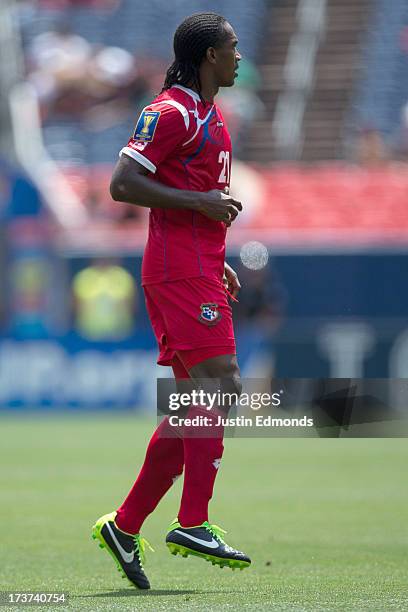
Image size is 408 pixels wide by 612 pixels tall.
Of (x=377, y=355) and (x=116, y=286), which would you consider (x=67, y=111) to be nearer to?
(x=116, y=286)

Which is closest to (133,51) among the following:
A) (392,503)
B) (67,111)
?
(67,111)

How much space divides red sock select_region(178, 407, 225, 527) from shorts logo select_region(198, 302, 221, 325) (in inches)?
13.2

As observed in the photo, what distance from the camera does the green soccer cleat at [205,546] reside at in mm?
Answer: 4977

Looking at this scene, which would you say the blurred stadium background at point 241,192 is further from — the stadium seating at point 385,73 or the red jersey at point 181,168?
the red jersey at point 181,168

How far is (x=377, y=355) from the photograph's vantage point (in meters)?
18.0

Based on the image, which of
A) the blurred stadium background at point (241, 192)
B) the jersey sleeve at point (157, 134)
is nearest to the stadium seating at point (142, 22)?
the blurred stadium background at point (241, 192)

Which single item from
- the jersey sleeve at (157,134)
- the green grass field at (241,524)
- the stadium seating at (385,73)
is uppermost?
the stadium seating at (385,73)

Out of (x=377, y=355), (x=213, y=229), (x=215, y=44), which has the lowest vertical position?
(x=377, y=355)

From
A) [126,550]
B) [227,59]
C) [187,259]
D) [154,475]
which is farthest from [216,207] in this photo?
[126,550]

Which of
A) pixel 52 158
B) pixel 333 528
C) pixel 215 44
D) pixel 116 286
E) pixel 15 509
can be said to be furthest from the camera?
pixel 52 158

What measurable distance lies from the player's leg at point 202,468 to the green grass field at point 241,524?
191mm

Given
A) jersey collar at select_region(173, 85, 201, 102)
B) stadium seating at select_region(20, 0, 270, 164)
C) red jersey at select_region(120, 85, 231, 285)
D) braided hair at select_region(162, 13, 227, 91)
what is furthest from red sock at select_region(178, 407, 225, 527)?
stadium seating at select_region(20, 0, 270, 164)

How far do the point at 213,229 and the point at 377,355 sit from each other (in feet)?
42.9

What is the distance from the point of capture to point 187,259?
5.09m
